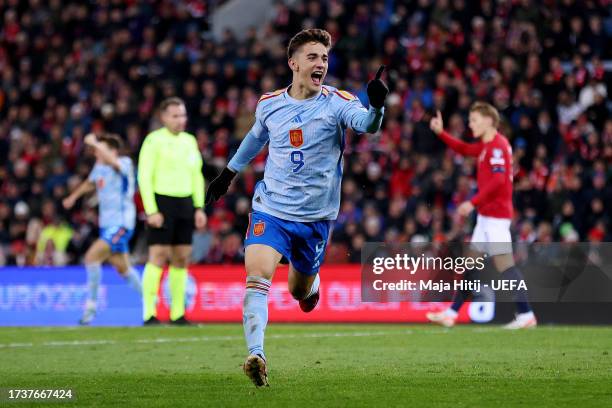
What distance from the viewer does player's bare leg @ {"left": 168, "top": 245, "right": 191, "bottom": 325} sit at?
14.1 meters

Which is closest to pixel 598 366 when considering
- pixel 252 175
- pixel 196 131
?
pixel 252 175

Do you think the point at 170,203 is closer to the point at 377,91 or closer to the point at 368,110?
the point at 368,110

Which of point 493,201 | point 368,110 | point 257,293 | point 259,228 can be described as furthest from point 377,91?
point 493,201

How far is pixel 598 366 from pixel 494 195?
15.3ft

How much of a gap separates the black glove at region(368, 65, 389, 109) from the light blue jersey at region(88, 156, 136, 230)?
8.55m

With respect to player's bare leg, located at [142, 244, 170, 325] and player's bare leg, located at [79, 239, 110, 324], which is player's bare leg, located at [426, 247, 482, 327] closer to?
player's bare leg, located at [142, 244, 170, 325]

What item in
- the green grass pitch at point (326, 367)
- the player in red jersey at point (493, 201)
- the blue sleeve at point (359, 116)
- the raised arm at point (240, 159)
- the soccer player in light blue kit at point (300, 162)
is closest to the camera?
the green grass pitch at point (326, 367)

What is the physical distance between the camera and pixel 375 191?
19.5 m

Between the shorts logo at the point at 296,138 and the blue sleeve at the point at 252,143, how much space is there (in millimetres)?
383

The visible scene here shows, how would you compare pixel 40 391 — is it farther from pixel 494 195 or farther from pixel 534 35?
pixel 534 35

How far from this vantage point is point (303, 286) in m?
8.70

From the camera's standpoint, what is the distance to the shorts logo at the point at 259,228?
797 cm
